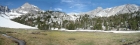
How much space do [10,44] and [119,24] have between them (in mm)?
146632

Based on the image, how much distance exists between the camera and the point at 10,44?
3566 centimetres

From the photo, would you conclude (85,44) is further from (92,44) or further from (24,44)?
(24,44)

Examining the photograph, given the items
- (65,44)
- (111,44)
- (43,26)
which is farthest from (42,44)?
(43,26)

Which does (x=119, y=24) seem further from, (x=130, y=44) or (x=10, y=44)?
(x=10, y=44)

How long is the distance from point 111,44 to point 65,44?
1158 centimetres

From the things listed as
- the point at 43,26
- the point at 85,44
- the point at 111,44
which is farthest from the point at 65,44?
the point at 43,26

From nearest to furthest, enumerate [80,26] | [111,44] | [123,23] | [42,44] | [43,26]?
[42,44] < [111,44] < [43,26] < [123,23] < [80,26]

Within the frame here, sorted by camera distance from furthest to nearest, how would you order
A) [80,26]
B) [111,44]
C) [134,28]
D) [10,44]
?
[80,26]
[134,28]
[111,44]
[10,44]

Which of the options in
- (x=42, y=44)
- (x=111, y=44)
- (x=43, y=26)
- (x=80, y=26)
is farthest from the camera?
(x=80, y=26)

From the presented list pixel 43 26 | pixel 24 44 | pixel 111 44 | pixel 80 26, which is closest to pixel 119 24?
pixel 80 26

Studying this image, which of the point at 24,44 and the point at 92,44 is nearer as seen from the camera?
the point at 24,44

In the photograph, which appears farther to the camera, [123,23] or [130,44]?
[123,23]

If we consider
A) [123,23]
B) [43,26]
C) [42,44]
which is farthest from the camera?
[123,23]

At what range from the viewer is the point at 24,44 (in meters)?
37.8
